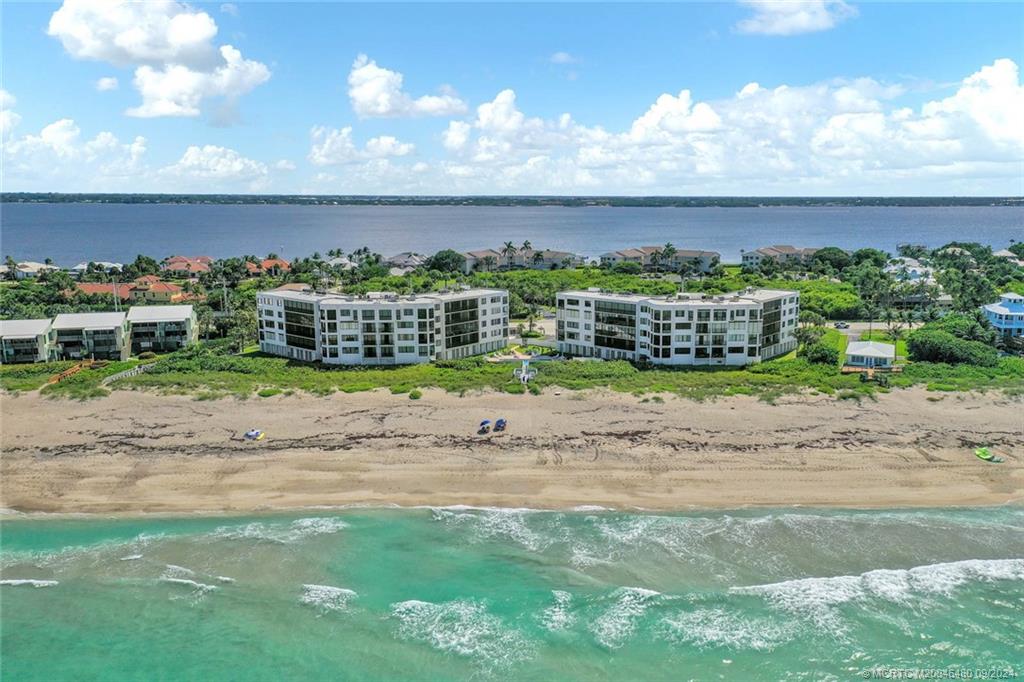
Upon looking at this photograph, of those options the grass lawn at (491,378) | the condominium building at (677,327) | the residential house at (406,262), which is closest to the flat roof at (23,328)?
the grass lawn at (491,378)

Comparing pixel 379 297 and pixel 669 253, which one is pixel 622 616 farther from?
pixel 669 253

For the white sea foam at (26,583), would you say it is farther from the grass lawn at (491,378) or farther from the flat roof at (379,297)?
the flat roof at (379,297)

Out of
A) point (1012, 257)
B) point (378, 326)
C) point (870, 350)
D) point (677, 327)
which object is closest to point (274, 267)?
point (378, 326)

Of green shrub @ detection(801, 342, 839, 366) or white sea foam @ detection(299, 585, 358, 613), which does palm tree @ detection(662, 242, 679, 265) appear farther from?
white sea foam @ detection(299, 585, 358, 613)

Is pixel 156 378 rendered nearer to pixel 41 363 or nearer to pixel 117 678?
pixel 41 363

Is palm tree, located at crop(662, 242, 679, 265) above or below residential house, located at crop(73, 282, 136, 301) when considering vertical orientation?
above

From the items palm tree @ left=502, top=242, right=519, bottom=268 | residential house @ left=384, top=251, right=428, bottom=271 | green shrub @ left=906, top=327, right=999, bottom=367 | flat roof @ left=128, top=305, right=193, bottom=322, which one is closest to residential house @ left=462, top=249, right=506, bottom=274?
palm tree @ left=502, top=242, right=519, bottom=268
